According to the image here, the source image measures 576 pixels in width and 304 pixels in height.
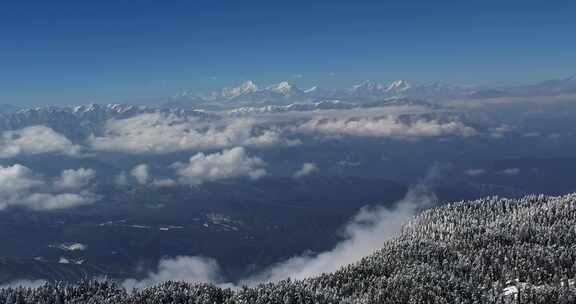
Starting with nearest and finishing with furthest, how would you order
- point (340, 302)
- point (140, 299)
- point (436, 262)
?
point (340, 302) < point (140, 299) < point (436, 262)

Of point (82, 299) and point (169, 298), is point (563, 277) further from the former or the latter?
point (82, 299)

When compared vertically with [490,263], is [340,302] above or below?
above

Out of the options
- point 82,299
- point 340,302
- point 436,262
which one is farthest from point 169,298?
point 436,262

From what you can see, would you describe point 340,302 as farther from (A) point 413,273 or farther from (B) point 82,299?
(B) point 82,299

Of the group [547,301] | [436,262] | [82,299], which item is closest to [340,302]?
[547,301]

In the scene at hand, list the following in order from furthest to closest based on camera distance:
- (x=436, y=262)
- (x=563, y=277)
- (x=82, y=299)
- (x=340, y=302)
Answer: (x=436, y=262), (x=82, y=299), (x=563, y=277), (x=340, y=302)

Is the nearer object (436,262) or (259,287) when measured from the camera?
(259,287)

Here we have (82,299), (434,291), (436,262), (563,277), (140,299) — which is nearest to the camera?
(434,291)

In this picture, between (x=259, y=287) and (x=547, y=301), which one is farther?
(x=259, y=287)

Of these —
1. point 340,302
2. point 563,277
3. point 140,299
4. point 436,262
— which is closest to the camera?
point 340,302
